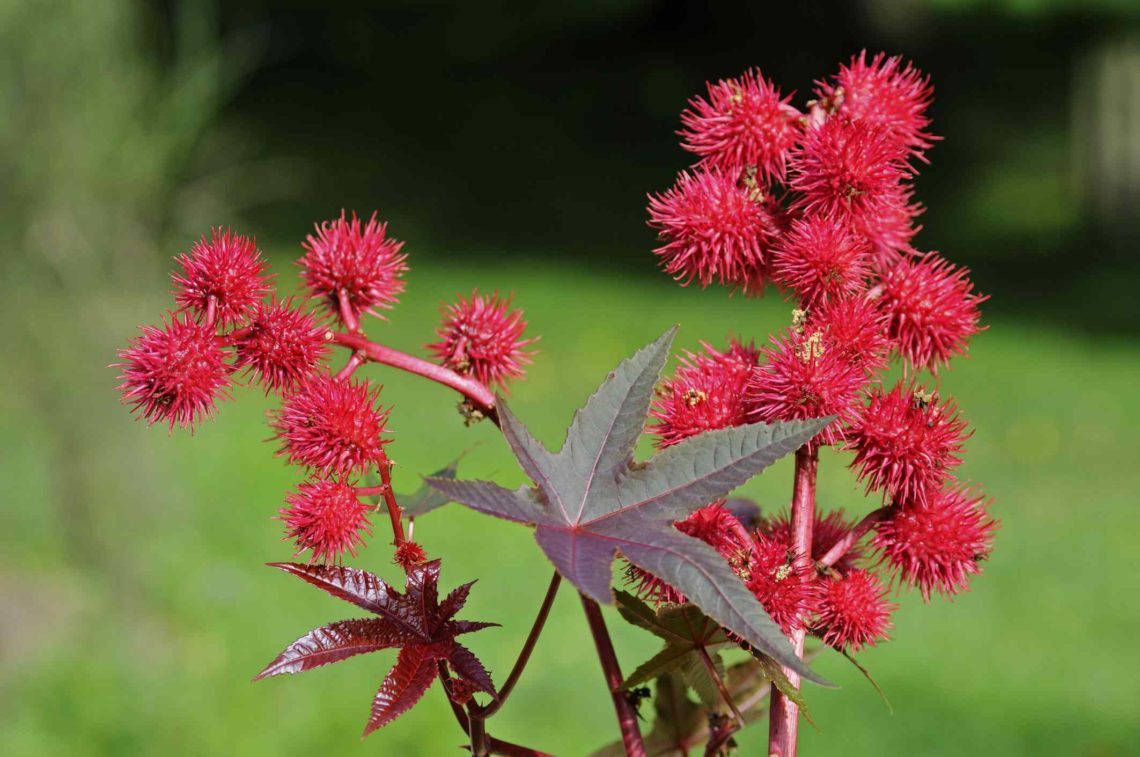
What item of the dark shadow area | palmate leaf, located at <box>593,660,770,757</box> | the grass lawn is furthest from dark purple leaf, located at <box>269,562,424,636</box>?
the dark shadow area

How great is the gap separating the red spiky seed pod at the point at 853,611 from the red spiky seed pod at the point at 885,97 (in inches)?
14.2

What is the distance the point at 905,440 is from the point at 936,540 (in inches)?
4.1

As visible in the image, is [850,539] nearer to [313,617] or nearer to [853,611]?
[853,611]

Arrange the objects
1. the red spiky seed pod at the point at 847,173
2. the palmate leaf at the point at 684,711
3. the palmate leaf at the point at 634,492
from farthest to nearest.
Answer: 1. the palmate leaf at the point at 684,711
2. the red spiky seed pod at the point at 847,173
3. the palmate leaf at the point at 634,492

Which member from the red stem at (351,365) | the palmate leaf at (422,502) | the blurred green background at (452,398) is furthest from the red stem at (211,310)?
the blurred green background at (452,398)

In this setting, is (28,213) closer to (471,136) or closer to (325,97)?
(471,136)

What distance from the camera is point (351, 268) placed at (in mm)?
1101

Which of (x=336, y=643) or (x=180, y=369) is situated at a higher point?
(x=180, y=369)

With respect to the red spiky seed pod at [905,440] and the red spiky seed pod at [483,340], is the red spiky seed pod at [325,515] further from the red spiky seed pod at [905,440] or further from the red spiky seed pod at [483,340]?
the red spiky seed pod at [905,440]

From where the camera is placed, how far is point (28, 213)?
14.2 feet

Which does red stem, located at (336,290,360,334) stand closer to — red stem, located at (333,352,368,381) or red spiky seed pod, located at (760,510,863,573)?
red stem, located at (333,352,368,381)

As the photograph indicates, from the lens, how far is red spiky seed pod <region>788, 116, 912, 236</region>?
3.46 feet

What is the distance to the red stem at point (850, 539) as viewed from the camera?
1041mm

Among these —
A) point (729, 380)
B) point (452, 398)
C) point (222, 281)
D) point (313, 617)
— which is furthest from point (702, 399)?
point (452, 398)
